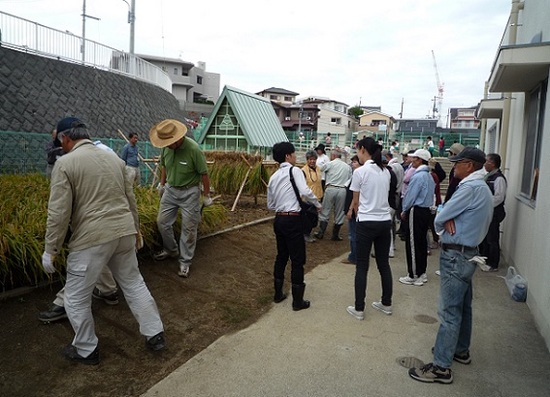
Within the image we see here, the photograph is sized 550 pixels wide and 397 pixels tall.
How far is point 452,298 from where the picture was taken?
10.5 ft

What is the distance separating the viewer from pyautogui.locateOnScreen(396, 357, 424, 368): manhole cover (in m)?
3.47

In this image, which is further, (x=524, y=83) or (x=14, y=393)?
(x=524, y=83)

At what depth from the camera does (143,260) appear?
5.43 m

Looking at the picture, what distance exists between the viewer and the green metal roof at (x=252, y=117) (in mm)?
20000

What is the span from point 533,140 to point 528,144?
1.32 feet

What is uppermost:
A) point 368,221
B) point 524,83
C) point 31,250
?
point 524,83

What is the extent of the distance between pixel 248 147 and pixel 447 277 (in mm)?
17195

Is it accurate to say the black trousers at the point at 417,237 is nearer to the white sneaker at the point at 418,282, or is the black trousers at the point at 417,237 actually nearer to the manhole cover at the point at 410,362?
the white sneaker at the point at 418,282

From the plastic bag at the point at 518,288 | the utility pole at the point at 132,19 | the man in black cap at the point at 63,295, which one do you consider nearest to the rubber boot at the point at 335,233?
the plastic bag at the point at 518,288

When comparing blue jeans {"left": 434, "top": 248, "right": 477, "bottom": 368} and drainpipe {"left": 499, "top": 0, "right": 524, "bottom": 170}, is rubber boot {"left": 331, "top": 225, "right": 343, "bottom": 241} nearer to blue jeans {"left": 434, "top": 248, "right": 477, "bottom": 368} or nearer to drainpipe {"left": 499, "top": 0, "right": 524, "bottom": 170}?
drainpipe {"left": 499, "top": 0, "right": 524, "bottom": 170}

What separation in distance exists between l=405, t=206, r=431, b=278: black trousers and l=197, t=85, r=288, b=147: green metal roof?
1491 centimetres

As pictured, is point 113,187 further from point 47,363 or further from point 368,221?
point 368,221

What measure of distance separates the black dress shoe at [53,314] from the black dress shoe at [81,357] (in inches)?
23.6

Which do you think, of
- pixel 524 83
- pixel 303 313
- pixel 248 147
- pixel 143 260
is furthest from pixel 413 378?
pixel 248 147
